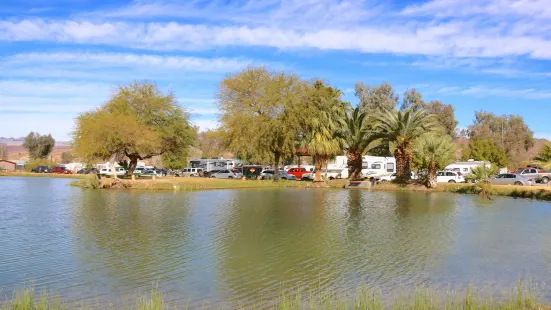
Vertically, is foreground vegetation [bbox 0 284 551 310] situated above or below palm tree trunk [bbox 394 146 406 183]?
below

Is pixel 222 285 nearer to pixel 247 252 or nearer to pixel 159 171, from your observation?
pixel 247 252

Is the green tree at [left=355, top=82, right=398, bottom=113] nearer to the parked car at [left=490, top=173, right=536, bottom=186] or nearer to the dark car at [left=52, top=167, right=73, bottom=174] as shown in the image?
the parked car at [left=490, top=173, right=536, bottom=186]

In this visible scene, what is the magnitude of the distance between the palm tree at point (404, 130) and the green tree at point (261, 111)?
32.9 ft

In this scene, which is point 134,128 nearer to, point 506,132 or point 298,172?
point 298,172

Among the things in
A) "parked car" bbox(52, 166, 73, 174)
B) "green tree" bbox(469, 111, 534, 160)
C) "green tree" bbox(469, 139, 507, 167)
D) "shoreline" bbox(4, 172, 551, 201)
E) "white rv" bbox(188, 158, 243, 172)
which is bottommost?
"shoreline" bbox(4, 172, 551, 201)

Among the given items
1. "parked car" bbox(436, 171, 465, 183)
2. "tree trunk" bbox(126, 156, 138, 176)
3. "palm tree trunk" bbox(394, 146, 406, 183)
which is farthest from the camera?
"tree trunk" bbox(126, 156, 138, 176)

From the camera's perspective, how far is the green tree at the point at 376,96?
82.9 metres

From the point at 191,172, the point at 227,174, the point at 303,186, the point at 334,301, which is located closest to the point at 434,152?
the point at 303,186

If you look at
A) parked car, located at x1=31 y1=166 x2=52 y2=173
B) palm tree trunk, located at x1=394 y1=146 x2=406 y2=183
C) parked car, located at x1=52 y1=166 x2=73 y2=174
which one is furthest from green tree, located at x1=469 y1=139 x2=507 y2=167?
parked car, located at x1=31 y1=166 x2=52 y2=173

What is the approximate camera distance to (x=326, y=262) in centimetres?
1566

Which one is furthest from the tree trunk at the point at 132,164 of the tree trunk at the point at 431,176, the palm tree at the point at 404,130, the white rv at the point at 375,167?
the tree trunk at the point at 431,176

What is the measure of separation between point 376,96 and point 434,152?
135 feet

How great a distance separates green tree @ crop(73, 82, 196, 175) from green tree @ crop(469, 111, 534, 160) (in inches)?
2429

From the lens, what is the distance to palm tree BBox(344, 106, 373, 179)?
5381cm
